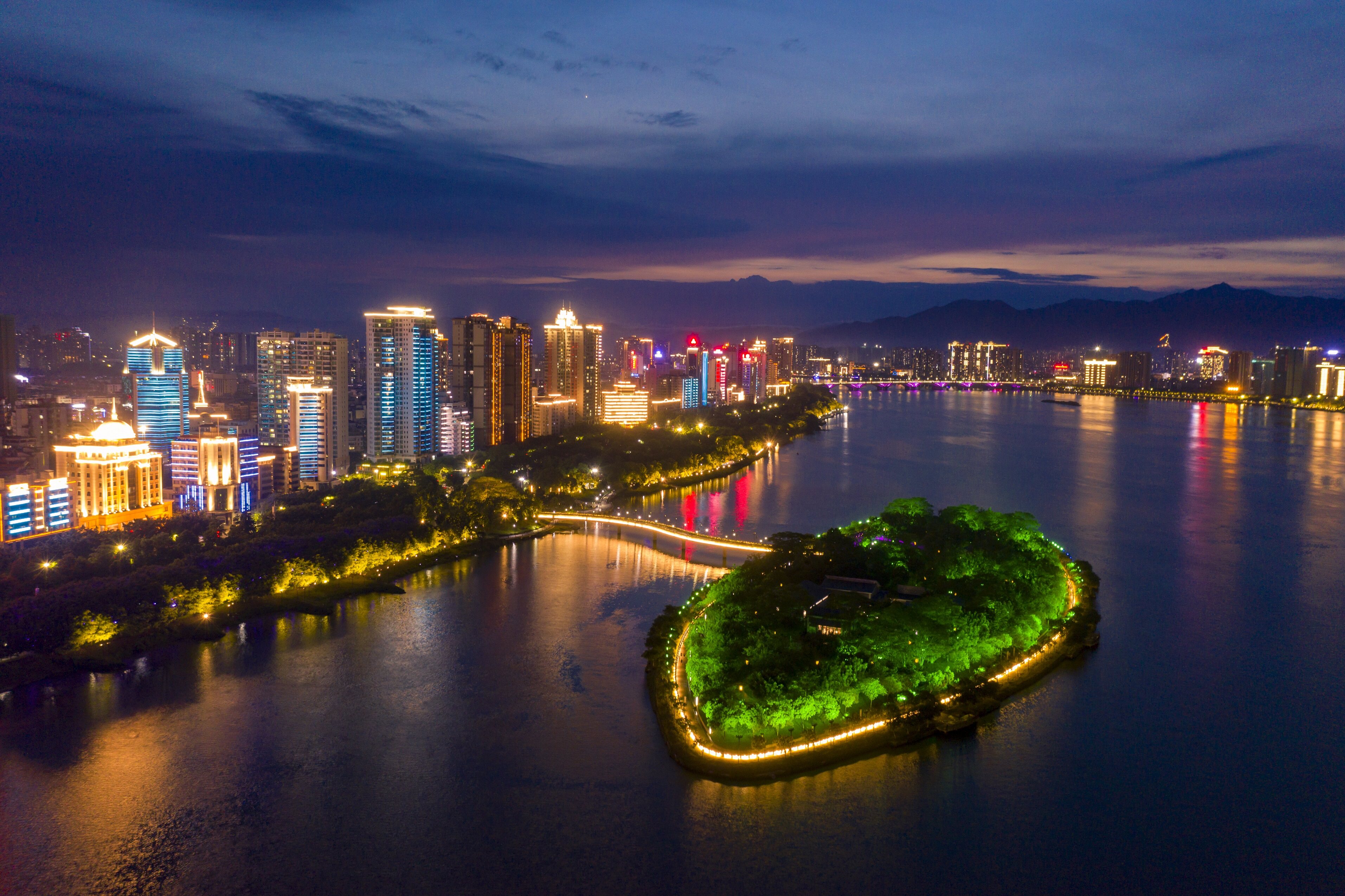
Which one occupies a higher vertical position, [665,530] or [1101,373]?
[1101,373]

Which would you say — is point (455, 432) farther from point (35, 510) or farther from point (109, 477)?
point (35, 510)

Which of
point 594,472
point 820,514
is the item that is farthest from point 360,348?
point 820,514

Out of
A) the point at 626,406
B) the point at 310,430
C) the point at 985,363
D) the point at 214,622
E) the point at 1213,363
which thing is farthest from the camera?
the point at 985,363

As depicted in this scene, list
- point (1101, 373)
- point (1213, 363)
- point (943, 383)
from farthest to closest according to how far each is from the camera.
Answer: point (1213, 363), point (943, 383), point (1101, 373)

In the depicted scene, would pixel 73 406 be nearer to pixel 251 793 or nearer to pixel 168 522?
pixel 168 522

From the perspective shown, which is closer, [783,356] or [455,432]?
[455,432]

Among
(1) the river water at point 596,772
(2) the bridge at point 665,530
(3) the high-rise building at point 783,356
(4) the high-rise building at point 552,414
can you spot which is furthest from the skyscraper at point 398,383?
(3) the high-rise building at point 783,356

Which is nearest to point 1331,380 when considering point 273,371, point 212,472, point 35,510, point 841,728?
point 273,371
